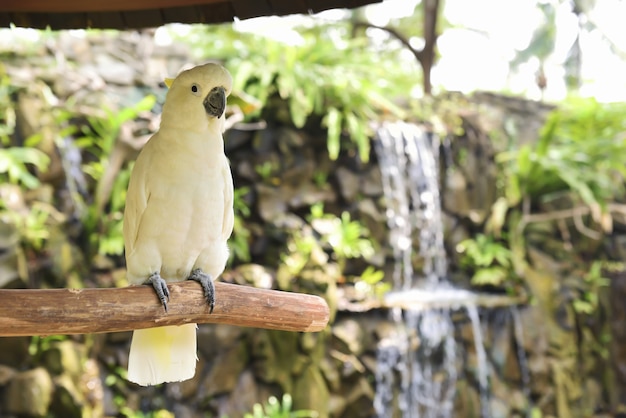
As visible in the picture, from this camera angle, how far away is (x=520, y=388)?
5.51 m

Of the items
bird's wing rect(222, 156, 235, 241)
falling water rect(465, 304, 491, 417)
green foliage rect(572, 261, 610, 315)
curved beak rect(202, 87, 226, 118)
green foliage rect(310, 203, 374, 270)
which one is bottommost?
falling water rect(465, 304, 491, 417)

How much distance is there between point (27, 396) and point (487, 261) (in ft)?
13.9

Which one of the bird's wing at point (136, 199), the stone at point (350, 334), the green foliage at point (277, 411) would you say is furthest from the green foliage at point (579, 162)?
the bird's wing at point (136, 199)

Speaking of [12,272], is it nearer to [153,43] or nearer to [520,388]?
[153,43]

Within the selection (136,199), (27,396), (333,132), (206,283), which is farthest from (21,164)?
(206,283)

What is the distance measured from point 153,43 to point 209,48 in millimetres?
574

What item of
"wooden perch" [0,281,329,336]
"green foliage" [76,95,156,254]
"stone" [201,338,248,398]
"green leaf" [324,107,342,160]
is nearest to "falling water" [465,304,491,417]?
"green leaf" [324,107,342,160]

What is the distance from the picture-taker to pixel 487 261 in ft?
19.2

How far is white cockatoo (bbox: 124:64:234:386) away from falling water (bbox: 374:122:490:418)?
11.2 ft

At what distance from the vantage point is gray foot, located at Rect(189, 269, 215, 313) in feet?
5.84

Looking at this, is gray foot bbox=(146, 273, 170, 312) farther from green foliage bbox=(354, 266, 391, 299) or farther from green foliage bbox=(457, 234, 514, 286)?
green foliage bbox=(457, 234, 514, 286)

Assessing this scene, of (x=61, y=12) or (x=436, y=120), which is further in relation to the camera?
(x=436, y=120)

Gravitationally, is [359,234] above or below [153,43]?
below

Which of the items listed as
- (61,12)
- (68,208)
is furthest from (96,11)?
(68,208)
